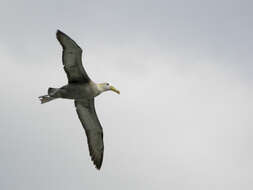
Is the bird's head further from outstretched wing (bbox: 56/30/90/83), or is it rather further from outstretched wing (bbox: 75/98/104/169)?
outstretched wing (bbox: 56/30/90/83)

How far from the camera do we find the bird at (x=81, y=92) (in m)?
27.6

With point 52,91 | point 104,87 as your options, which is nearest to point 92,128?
point 104,87

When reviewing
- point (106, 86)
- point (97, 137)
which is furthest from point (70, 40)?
point (97, 137)

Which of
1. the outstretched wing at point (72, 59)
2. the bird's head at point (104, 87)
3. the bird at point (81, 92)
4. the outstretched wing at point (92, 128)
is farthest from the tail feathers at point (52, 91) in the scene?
the outstretched wing at point (92, 128)

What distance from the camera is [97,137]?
31.3m

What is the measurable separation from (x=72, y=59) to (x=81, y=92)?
6.11 feet

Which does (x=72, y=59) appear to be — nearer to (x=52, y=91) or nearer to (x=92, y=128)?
(x=52, y=91)

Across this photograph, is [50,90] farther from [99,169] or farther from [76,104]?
[99,169]

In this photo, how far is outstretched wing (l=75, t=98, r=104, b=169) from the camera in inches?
1215

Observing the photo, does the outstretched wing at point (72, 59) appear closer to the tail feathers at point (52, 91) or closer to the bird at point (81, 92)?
the bird at point (81, 92)

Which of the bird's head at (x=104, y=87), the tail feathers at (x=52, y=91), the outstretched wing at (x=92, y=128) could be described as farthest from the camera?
the outstretched wing at (x=92, y=128)

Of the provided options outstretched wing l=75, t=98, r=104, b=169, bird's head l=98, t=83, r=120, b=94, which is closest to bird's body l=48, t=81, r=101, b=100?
bird's head l=98, t=83, r=120, b=94

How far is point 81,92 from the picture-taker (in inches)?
1140

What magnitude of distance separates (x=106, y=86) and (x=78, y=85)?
2107mm
